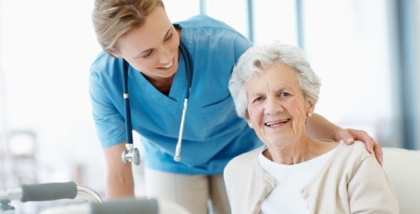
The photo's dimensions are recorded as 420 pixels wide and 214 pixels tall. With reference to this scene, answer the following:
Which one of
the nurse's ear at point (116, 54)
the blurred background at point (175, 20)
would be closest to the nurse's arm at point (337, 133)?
the nurse's ear at point (116, 54)

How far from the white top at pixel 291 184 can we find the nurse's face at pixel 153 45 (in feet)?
1.41

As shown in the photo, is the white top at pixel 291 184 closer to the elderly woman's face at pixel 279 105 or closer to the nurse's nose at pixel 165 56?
the elderly woman's face at pixel 279 105

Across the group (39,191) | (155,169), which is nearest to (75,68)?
(155,169)

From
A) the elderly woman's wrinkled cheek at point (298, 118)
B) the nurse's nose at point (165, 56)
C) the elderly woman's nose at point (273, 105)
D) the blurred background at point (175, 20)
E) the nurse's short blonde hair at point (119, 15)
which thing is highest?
the nurse's short blonde hair at point (119, 15)

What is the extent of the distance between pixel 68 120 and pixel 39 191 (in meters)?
3.00

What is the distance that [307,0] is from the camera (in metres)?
4.86

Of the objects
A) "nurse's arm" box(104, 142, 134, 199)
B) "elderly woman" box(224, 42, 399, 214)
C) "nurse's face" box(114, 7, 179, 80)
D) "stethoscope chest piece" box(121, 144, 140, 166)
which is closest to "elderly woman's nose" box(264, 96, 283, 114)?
"elderly woman" box(224, 42, 399, 214)

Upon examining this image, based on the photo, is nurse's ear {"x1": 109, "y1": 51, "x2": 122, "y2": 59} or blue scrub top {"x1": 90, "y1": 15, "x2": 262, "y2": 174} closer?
nurse's ear {"x1": 109, "y1": 51, "x2": 122, "y2": 59}

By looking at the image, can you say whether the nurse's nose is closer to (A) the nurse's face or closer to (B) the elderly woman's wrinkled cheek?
(A) the nurse's face

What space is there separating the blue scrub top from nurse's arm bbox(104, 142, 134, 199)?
Result: 0.09 feet

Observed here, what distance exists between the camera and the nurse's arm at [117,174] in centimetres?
183

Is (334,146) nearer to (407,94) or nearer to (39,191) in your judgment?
(39,191)

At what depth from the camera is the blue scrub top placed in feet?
5.79

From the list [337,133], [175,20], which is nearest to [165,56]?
[337,133]
